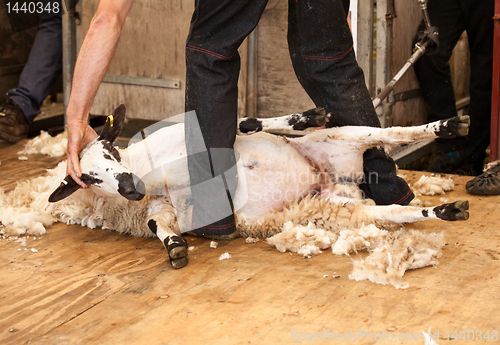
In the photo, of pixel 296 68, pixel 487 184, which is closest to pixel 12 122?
pixel 296 68

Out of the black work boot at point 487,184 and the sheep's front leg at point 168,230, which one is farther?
the black work boot at point 487,184

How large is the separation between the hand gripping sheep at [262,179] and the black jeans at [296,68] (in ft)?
0.34

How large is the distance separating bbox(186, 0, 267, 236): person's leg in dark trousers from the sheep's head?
279mm

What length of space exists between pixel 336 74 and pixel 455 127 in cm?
58

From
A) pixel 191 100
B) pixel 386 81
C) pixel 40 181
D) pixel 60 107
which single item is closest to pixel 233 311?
pixel 191 100

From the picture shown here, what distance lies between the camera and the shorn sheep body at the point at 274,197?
2.05m

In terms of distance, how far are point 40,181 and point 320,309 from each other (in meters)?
2.01

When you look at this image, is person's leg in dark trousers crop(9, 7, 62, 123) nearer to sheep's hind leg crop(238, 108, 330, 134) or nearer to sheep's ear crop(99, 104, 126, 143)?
sheep's ear crop(99, 104, 126, 143)

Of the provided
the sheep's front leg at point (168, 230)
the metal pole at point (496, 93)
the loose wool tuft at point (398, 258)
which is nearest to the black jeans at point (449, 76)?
the metal pole at point (496, 93)

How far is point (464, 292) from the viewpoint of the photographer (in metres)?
1.70

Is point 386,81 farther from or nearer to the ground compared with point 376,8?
nearer to the ground

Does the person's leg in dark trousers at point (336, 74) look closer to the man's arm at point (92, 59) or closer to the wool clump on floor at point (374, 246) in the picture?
the wool clump on floor at point (374, 246)

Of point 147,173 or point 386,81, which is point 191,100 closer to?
point 147,173

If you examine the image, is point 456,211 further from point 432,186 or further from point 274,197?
point 432,186
